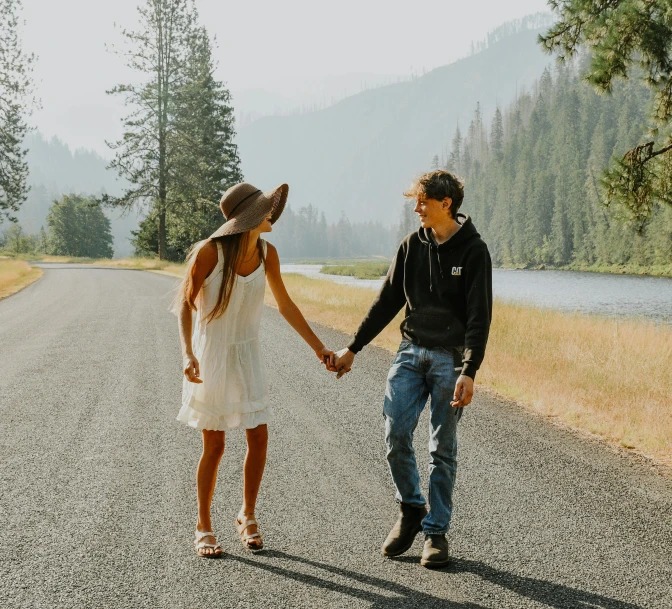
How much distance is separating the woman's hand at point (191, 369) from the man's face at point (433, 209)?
1495mm

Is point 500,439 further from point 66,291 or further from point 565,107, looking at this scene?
point 565,107

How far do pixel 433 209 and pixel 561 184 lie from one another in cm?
11428

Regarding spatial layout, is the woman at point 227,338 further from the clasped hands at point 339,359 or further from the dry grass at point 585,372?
the dry grass at point 585,372

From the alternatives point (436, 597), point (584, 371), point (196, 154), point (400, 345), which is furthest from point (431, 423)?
point (196, 154)

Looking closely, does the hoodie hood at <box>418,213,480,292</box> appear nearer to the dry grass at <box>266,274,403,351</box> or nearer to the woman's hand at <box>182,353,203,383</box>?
the woman's hand at <box>182,353,203,383</box>

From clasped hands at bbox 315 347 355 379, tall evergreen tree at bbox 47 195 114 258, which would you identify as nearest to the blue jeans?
clasped hands at bbox 315 347 355 379

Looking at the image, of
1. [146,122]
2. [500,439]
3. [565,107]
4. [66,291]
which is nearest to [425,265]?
[500,439]

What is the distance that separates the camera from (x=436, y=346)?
3.87 metres

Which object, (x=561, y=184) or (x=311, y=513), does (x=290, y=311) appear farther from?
(x=561, y=184)

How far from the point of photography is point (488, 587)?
3.37 metres

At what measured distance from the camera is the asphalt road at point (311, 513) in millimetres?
3346

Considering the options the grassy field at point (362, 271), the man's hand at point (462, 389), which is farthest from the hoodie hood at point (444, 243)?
the grassy field at point (362, 271)

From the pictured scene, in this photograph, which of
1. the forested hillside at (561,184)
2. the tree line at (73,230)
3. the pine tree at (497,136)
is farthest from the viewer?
the pine tree at (497,136)

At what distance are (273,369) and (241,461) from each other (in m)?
4.28
